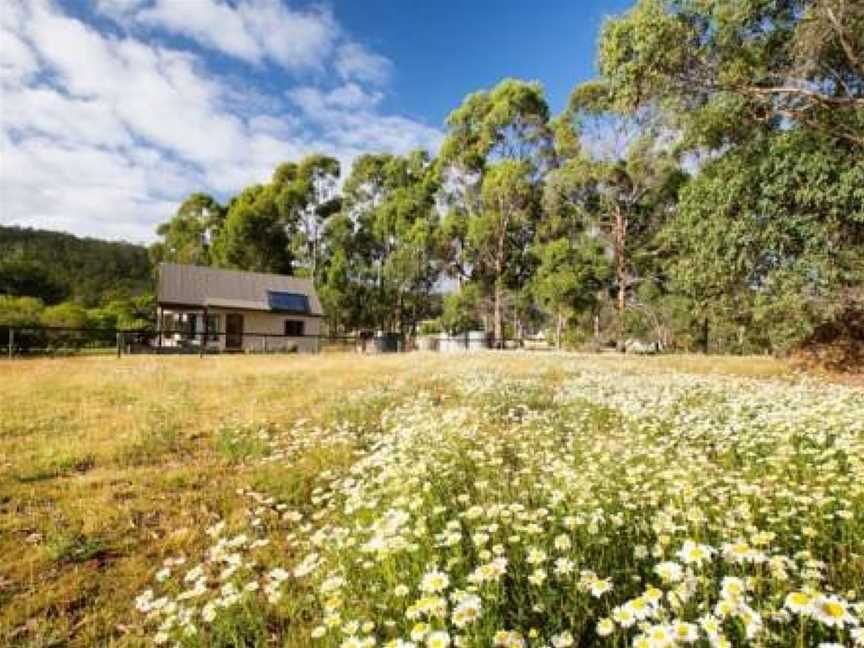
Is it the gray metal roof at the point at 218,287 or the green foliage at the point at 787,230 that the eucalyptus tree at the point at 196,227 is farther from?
the green foliage at the point at 787,230

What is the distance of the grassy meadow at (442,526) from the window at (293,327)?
2720cm

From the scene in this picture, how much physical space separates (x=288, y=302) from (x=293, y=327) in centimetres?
184

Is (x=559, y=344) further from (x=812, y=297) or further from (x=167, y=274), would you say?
(x=167, y=274)

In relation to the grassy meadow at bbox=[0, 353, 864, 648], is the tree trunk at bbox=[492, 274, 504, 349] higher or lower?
higher

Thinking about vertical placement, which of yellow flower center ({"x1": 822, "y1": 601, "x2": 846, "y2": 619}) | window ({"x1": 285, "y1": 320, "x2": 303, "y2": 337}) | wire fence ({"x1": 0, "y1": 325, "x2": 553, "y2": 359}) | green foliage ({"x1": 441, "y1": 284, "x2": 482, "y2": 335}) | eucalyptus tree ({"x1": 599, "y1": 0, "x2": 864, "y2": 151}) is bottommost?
yellow flower center ({"x1": 822, "y1": 601, "x2": 846, "y2": 619})

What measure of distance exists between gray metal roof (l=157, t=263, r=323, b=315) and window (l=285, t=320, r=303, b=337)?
1169mm

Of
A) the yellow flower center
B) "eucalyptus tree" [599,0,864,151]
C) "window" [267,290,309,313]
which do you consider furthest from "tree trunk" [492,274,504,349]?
the yellow flower center

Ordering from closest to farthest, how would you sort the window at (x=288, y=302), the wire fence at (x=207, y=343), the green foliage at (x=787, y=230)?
the green foliage at (x=787, y=230), the wire fence at (x=207, y=343), the window at (x=288, y=302)

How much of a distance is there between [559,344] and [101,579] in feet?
106

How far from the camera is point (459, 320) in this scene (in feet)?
122

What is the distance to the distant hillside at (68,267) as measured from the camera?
162 ft

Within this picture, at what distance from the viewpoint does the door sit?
33.1m

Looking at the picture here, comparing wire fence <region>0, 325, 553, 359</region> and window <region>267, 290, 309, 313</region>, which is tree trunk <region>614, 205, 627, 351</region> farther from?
window <region>267, 290, 309, 313</region>

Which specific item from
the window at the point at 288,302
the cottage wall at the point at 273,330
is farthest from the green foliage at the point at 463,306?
the window at the point at 288,302
